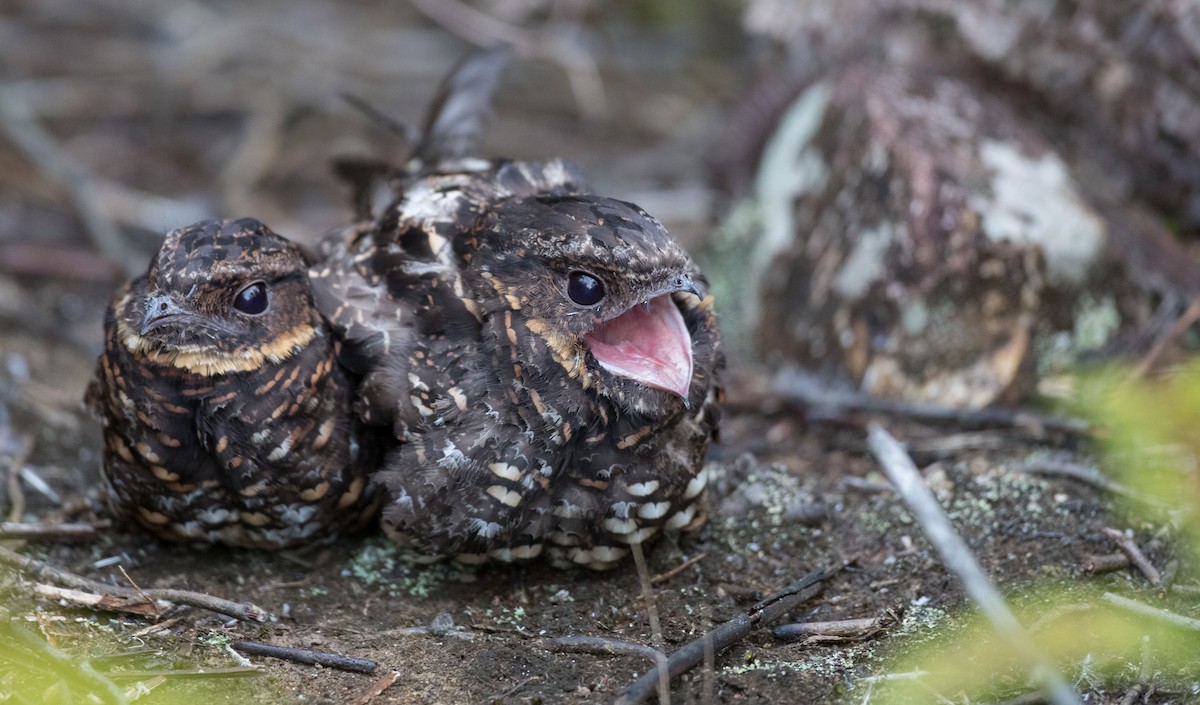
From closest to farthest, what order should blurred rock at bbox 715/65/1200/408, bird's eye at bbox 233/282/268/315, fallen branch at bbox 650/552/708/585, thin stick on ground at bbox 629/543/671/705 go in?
1. thin stick on ground at bbox 629/543/671/705
2. bird's eye at bbox 233/282/268/315
3. fallen branch at bbox 650/552/708/585
4. blurred rock at bbox 715/65/1200/408

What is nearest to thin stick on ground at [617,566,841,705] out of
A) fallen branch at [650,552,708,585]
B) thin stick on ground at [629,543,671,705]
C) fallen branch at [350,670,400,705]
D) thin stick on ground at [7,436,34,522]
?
thin stick on ground at [629,543,671,705]

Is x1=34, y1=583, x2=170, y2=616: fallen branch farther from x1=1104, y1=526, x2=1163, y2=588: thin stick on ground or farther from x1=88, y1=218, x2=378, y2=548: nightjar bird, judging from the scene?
x1=1104, y1=526, x2=1163, y2=588: thin stick on ground

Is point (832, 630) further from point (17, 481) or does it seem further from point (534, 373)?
point (17, 481)

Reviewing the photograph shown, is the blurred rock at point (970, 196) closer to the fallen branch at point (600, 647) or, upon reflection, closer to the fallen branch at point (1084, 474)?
the fallen branch at point (1084, 474)

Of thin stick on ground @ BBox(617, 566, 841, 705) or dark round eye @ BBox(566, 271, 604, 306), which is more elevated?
dark round eye @ BBox(566, 271, 604, 306)

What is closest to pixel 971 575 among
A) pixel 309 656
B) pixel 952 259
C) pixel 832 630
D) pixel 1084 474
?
pixel 832 630

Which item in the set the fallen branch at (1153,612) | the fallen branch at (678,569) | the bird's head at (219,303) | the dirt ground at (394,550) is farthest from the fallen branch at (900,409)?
the bird's head at (219,303)

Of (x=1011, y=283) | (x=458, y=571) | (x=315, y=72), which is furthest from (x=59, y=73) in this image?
(x=1011, y=283)
